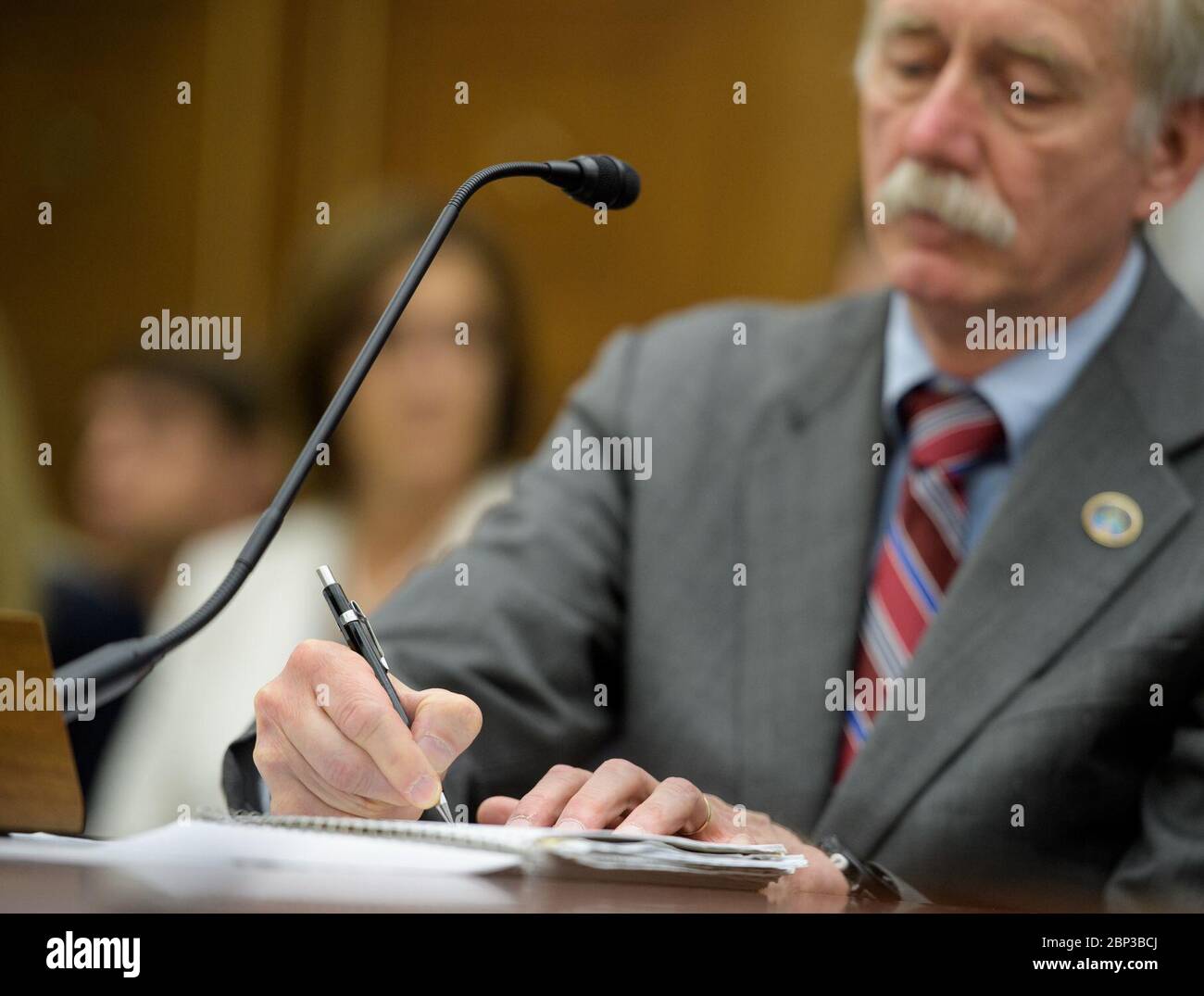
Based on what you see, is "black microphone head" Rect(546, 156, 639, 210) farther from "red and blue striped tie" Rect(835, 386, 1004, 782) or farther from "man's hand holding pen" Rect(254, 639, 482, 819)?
"red and blue striped tie" Rect(835, 386, 1004, 782)

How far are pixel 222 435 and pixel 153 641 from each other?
2.18 metres

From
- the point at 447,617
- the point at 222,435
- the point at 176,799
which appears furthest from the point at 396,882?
the point at 222,435

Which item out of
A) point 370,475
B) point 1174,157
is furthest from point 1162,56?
point 370,475

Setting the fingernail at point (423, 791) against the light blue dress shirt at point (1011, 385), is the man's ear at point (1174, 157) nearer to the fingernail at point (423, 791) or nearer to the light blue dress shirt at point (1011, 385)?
the light blue dress shirt at point (1011, 385)

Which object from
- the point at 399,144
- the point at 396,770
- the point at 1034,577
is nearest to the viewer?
the point at 396,770

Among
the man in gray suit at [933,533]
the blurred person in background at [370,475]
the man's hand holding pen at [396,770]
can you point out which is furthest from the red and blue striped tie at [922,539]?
the blurred person in background at [370,475]

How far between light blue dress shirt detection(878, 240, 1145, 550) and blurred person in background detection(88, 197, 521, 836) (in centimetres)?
82

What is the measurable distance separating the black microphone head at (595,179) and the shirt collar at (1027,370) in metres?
0.49

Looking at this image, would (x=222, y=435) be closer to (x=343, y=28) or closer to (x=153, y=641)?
(x=343, y=28)

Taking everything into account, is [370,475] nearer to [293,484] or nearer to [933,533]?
[933,533]

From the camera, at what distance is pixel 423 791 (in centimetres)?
82

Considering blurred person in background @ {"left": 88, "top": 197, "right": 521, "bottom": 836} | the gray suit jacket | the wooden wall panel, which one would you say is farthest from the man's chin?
the wooden wall panel

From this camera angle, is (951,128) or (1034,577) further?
(951,128)

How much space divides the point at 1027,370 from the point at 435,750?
0.68 metres
